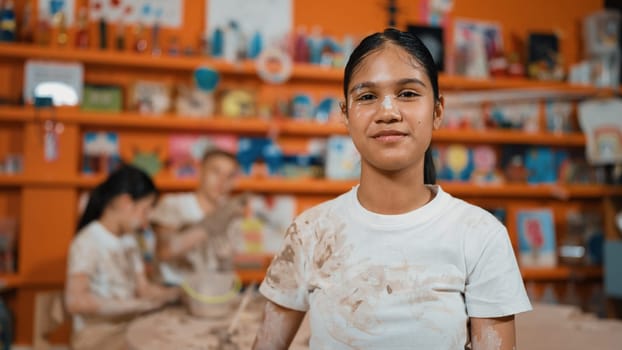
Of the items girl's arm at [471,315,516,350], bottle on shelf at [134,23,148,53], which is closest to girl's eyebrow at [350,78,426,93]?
girl's arm at [471,315,516,350]

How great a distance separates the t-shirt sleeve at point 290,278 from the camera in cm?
86

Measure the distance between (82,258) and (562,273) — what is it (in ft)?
9.63

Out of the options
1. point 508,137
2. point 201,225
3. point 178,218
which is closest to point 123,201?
point 201,225

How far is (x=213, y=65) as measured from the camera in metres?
3.06

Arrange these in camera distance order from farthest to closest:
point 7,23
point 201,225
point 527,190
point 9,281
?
point 527,190
point 7,23
point 9,281
point 201,225

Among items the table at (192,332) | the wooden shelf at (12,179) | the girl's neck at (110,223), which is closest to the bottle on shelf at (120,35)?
the wooden shelf at (12,179)

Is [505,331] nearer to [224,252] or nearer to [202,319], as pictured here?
[202,319]

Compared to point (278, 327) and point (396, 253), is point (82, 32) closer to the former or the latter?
point (278, 327)

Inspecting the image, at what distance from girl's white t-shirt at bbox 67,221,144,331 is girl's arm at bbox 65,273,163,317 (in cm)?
4

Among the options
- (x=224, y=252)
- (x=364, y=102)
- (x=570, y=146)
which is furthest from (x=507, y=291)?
(x=570, y=146)

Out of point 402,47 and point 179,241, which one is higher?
point 402,47

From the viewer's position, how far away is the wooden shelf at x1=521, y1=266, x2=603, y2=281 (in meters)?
3.42

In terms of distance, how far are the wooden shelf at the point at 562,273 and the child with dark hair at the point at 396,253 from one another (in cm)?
286

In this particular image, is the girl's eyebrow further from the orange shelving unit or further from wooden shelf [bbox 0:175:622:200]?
the orange shelving unit
